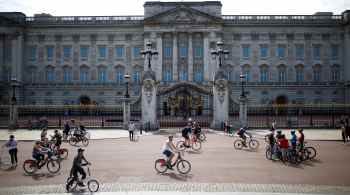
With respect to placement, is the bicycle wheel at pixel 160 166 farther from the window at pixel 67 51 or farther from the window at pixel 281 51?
the window at pixel 67 51

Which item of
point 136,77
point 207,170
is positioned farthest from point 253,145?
point 136,77

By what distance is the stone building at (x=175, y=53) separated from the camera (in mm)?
63875

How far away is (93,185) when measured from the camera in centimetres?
1241

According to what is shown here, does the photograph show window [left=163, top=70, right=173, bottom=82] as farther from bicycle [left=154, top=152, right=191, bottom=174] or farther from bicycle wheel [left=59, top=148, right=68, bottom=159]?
bicycle [left=154, top=152, right=191, bottom=174]

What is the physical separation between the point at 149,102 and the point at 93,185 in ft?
71.2

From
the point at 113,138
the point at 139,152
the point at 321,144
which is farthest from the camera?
the point at 113,138

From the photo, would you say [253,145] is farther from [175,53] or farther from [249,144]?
[175,53]

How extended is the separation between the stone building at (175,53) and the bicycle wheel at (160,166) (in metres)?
47.4

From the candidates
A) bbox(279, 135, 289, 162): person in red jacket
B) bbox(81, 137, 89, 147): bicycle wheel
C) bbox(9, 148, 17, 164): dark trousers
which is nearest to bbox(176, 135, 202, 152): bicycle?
bbox(279, 135, 289, 162): person in red jacket

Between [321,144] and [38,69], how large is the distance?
55.9 metres

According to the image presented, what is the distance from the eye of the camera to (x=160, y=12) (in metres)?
64.2

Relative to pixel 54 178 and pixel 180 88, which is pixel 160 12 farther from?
→ pixel 54 178

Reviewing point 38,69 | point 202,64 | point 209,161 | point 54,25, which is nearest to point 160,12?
point 202,64

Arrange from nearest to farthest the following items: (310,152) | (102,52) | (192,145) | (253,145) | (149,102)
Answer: (310,152), (192,145), (253,145), (149,102), (102,52)
